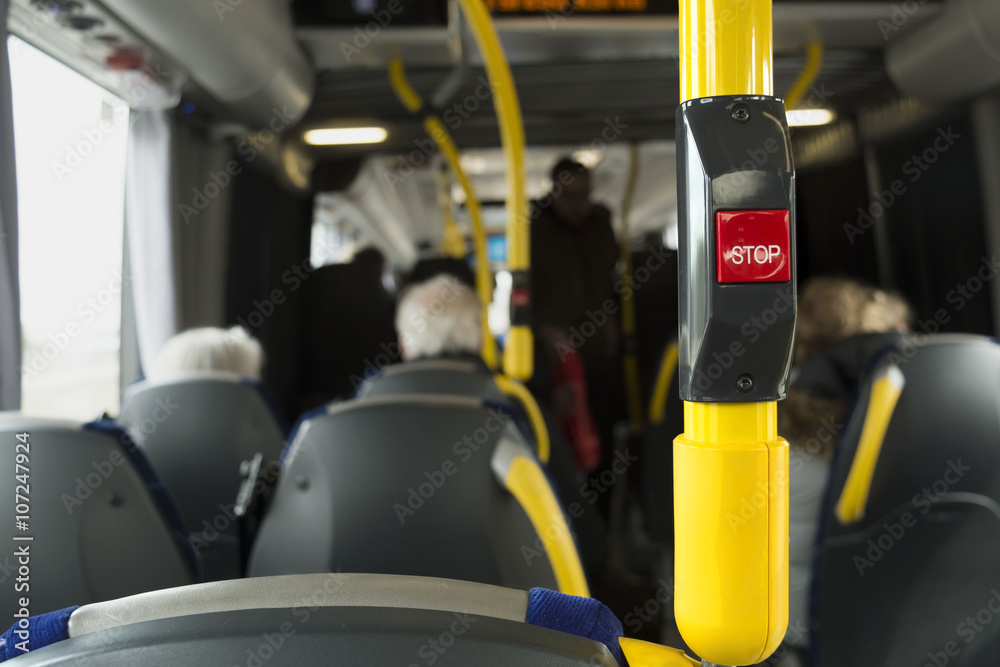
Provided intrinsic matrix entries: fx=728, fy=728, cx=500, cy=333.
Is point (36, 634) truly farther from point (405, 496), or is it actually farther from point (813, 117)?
point (813, 117)

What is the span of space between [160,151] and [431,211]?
19.6ft

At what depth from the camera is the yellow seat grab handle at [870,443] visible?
168 centimetres

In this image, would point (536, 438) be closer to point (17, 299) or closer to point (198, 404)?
point (198, 404)

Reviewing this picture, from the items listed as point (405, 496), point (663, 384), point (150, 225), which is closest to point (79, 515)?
point (405, 496)

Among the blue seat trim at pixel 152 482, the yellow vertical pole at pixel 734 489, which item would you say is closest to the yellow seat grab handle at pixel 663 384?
the blue seat trim at pixel 152 482

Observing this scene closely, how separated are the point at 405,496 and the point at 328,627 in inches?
34.3

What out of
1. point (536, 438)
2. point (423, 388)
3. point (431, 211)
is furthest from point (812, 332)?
point (431, 211)

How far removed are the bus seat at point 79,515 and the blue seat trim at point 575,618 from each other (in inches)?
39.5

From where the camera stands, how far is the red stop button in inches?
19.0

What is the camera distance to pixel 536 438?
2.56 metres

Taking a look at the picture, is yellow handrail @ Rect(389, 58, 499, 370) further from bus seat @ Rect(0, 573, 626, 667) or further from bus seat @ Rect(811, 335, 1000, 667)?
bus seat @ Rect(0, 573, 626, 667)

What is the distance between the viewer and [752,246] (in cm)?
48

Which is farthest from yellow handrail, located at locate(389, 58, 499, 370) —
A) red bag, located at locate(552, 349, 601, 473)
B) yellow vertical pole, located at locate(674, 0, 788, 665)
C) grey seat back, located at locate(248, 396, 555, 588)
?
yellow vertical pole, located at locate(674, 0, 788, 665)

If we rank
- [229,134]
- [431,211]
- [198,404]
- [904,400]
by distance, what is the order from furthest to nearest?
[431,211] < [229,134] < [198,404] < [904,400]
